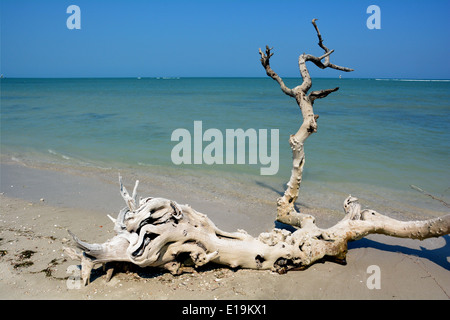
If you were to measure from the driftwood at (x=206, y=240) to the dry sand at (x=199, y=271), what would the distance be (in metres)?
0.20

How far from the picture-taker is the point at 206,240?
406 centimetres

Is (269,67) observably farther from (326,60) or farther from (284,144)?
(284,144)

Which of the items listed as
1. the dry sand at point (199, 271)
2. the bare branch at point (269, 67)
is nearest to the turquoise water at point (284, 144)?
the dry sand at point (199, 271)

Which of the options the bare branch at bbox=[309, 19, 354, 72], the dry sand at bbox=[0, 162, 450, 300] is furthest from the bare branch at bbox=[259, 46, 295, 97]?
the dry sand at bbox=[0, 162, 450, 300]

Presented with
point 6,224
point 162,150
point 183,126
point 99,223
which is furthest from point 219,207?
point 183,126

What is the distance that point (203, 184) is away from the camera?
8.13 meters

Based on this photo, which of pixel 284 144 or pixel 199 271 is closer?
pixel 199 271

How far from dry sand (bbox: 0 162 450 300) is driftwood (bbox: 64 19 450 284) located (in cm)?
20

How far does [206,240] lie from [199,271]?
45 cm

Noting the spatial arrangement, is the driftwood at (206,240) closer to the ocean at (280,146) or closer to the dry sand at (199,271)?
the dry sand at (199,271)

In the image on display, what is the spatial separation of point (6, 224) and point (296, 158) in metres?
4.85

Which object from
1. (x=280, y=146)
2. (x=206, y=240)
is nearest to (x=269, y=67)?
(x=206, y=240)

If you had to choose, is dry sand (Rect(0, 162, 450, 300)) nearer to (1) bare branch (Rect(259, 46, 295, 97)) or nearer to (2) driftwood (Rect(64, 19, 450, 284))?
(2) driftwood (Rect(64, 19, 450, 284))
